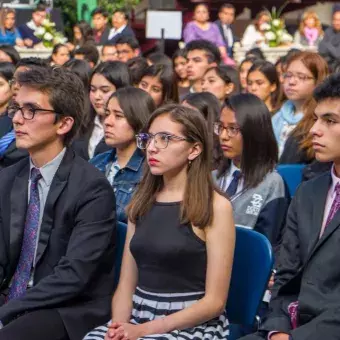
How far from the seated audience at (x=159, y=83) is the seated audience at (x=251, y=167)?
6.66ft

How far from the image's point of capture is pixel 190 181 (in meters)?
3.87

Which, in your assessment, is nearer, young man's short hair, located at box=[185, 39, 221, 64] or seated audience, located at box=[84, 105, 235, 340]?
seated audience, located at box=[84, 105, 235, 340]

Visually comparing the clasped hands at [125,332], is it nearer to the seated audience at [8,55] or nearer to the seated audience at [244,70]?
the seated audience at [8,55]

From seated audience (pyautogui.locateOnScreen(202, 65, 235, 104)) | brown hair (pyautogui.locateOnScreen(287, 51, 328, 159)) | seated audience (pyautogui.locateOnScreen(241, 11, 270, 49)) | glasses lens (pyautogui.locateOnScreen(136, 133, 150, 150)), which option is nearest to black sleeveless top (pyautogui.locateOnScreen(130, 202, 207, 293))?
glasses lens (pyautogui.locateOnScreen(136, 133, 150, 150))

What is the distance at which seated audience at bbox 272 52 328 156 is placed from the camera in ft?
22.2

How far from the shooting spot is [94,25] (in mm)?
16062

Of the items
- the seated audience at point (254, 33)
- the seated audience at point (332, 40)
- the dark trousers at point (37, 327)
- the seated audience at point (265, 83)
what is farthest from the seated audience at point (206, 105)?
the seated audience at point (254, 33)

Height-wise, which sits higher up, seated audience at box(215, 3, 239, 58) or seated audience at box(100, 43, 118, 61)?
seated audience at box(100, 43, 118, 61)

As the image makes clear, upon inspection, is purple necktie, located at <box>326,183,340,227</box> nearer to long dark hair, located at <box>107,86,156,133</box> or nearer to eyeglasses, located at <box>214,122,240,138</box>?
eyeglasses, located at <box>214,122,240,138</box>

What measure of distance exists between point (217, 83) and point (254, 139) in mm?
2577

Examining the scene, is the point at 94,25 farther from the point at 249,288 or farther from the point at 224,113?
the point at 249,288

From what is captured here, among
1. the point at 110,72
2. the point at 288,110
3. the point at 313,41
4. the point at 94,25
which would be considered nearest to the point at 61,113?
the point at 110,72

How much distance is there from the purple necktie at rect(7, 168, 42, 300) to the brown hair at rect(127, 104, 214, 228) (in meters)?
0.46

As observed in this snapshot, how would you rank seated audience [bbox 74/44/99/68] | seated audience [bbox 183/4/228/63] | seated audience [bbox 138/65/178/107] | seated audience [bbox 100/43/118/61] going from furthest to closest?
seated audience [bbox 183/4/228/63] → seated audience [bbox 100/43/118/61] → seated audience [bbox 74/44/99/68] → seated audience [bbox 138/65/178/107]
